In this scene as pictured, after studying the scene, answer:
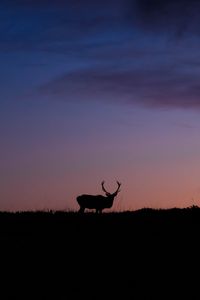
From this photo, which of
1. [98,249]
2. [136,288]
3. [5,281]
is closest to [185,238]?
[98,249]

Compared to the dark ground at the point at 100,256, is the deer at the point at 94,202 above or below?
above

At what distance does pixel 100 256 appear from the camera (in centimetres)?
1886

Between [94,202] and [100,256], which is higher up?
[94,202]

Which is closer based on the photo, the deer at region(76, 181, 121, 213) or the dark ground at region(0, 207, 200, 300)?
the dark ground at region(0, 207, 200, 300)

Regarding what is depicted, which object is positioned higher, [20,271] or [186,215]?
[186,215]

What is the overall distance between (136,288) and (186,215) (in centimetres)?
784

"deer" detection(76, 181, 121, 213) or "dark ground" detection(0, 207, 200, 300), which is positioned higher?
"deer" detection(76, 181, 121, 213)

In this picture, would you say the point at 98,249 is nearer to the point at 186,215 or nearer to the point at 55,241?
the point at 55,241

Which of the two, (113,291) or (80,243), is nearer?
(113,291)

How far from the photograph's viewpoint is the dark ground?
16312 millimetres

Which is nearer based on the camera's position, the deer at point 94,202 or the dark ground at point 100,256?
the dark ground at point 100,256

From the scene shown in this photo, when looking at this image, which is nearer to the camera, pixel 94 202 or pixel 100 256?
pixel 100 256

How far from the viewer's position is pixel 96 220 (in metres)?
23.1

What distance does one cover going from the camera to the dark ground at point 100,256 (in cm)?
1631
